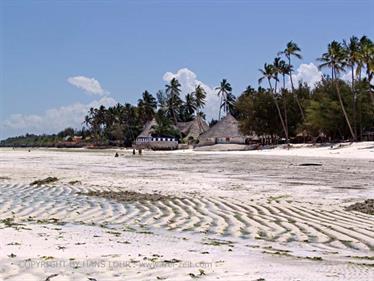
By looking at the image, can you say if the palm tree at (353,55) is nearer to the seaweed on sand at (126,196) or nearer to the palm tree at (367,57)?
the palm tree at (367,57)

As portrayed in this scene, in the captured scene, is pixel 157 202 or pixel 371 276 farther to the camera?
pixel 157 202

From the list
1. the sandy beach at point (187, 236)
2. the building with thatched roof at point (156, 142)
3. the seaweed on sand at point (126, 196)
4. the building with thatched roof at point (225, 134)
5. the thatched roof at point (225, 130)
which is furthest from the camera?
the building with thatched roof at point (156, 142)

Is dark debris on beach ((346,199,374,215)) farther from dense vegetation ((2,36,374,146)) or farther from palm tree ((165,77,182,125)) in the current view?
palm tree ((165,77,182,125))

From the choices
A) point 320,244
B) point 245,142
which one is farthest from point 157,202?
point 245,142

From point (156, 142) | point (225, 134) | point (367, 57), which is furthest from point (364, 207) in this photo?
point (156, 142)

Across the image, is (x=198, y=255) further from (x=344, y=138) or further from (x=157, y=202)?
(x=344, y=138)

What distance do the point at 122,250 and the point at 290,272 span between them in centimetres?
245

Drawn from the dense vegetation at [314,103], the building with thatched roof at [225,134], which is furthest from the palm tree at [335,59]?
the building with thatched roof at [225,134]

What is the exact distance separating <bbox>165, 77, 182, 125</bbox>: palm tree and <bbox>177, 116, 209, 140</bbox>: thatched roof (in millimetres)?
3875

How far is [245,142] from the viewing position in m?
90.8

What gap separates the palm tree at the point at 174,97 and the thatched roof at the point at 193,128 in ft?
12.7

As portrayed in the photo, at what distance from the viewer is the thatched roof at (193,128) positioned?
359 ft

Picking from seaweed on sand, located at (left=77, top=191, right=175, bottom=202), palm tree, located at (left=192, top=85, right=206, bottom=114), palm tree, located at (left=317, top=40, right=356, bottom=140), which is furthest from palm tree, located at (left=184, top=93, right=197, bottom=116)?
seaweed on sand, located at (left=77, top=191, right=175, bottom=202)

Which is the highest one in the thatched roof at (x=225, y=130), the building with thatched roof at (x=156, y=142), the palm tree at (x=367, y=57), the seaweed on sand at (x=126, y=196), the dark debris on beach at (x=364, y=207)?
the palm tree at (x=367, y=57)
